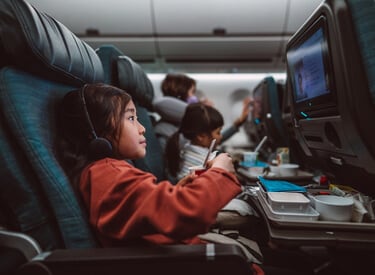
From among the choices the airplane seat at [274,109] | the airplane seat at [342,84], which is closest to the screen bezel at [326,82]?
the airplane seat at [342,84]

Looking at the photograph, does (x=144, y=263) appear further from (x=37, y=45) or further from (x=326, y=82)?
(x=326, y=82)

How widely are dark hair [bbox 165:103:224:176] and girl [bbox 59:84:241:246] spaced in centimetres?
95

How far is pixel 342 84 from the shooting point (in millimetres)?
850

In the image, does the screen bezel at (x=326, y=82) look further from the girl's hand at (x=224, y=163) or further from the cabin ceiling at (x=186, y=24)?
the cabin ceiling at (x=186, y=24)

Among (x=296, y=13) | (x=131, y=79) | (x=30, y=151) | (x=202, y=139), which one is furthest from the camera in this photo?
(x=296, y=13)

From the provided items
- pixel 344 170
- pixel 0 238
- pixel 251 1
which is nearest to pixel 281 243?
pixel 344 170

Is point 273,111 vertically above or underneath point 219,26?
underneath

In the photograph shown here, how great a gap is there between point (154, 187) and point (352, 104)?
619mm

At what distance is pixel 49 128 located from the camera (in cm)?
88

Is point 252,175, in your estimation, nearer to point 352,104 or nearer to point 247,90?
point 352,104

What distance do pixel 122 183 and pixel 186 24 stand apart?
2.92 meters

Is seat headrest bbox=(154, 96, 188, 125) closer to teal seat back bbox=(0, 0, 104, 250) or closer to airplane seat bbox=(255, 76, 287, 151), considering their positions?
airplane seat bbox=(255, 76, 287, 151)

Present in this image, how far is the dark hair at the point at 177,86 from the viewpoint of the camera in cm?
278

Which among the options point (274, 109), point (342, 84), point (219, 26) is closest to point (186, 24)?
point (219, 26)
